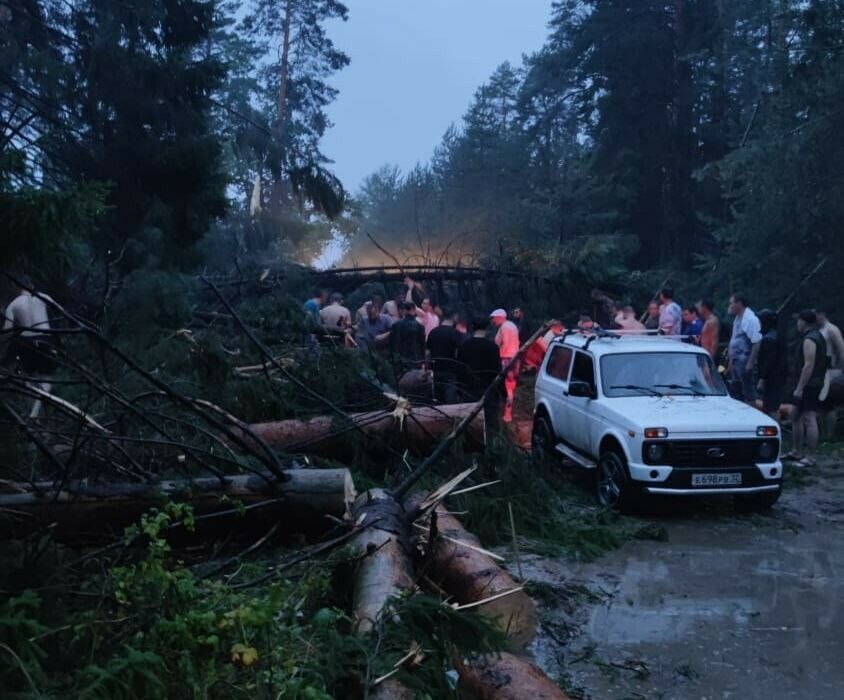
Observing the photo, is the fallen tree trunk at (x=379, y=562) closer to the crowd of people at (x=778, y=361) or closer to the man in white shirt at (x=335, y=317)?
the crowd of people at (x=778, y=361)

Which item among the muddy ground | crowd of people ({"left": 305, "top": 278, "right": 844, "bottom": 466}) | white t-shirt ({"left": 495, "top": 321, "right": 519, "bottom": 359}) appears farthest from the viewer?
white t-shirt ({"left": 495, "top": 321, "right": 519, "bottom": 359})

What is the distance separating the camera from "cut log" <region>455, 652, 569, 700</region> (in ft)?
13.4

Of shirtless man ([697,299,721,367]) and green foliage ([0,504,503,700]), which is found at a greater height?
shirtless man ([697,299,721,367])

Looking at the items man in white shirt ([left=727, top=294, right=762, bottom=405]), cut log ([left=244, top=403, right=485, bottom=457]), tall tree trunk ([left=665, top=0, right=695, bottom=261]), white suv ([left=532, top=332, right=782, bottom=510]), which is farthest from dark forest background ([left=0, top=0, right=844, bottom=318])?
man in white shirt ([left=727, top=294, right=762, bottom=405])

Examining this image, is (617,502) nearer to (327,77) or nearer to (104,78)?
(104,78)

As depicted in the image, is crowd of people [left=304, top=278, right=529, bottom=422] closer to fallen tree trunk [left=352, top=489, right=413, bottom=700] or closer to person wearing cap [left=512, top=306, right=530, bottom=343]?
fallen tree trunk [left=352, top=489, right=413, bottom=700]

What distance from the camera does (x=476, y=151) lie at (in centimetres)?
4647

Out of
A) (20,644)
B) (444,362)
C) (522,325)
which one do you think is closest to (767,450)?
(444,362)

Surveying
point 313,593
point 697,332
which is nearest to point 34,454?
point 313,593

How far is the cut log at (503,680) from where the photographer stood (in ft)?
13.4

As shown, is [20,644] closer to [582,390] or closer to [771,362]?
[582,390]

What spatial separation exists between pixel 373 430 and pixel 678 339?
4404mm

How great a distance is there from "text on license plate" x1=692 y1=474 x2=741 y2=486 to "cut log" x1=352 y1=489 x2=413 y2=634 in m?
3.65

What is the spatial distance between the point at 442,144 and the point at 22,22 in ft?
129
